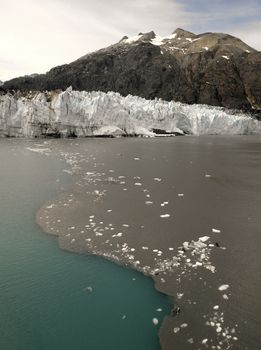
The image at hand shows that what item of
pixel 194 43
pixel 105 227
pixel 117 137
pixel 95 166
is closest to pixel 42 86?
A: pixel 194 43

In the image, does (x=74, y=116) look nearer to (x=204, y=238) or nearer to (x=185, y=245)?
(x=204, y=238)

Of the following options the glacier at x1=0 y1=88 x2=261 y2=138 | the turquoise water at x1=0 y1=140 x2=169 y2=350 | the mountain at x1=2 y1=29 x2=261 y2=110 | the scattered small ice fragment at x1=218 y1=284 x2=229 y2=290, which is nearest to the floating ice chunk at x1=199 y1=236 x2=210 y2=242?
the scattered small ice fragment at x1=218 y1=284 x2=229 y2=290

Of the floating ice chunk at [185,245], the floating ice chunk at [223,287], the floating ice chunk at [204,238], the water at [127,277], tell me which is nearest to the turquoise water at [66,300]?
the water at [127,277]

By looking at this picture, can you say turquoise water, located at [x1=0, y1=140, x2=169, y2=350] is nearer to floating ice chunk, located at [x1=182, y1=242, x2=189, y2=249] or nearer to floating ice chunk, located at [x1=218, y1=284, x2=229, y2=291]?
floating ice chunk, located at [x1=218, y1=284, x2=229, y2=291]

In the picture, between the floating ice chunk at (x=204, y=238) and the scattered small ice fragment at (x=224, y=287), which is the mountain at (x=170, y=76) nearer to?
the floating ice chunk at (x=204, y=238)

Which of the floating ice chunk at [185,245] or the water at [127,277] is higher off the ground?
the floating ice chunk at [185,245]

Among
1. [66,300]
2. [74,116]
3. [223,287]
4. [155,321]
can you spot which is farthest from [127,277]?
[74,116]

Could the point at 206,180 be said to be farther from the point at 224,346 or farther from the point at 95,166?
the point at 224,346
